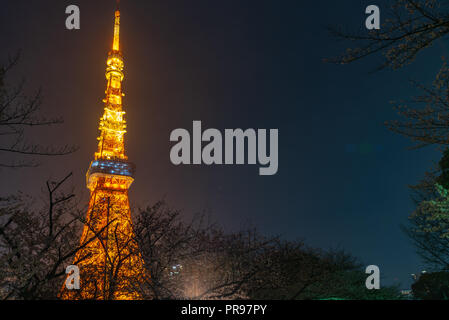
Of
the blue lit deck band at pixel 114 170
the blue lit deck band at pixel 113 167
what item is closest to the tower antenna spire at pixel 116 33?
the blue lit deck band at pixel 113 167

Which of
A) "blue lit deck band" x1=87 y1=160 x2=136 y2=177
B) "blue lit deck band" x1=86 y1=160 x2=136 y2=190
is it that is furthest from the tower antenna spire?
"blue lit deck band" x1=86 y1=160 x2=136 y2=190

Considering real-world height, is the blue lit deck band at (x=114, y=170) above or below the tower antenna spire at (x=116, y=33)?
below

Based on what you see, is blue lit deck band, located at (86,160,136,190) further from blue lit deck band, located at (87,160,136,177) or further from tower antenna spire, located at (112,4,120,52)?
tower antenna spire, located at (112,4,120,52)

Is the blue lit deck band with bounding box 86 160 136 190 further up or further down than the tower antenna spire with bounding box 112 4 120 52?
further down

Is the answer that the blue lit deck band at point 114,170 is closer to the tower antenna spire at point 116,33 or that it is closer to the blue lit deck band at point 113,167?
the blue lit deck band at point 113,167

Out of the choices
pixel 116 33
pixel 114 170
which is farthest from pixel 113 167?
pixel 116 33

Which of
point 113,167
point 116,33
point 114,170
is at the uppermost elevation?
point 116,33

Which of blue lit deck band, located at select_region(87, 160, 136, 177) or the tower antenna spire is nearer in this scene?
blue lit deck band, located at select_region(87, 160, 136, 177)

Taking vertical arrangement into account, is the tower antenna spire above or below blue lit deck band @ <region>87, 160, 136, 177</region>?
above

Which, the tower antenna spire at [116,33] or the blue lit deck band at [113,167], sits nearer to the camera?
the blue lit deck band at [113,167]

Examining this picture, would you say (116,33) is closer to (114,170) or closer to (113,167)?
(113,167)

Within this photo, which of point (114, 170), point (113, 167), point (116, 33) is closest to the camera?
point (114, 170)
